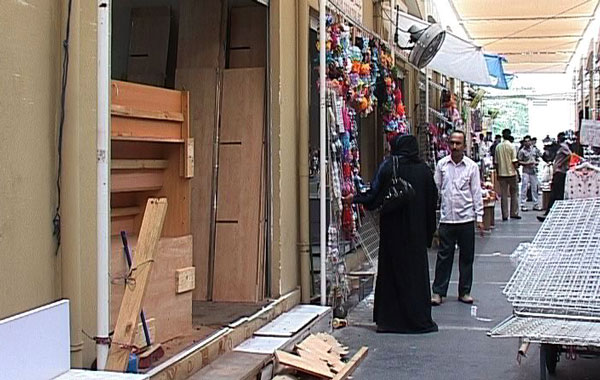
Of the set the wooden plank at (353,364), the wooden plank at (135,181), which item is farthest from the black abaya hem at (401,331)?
the wooden plank at (135,181)

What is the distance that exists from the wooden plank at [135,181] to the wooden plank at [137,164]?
35 millimetres

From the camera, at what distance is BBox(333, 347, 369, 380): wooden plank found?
5701 mm

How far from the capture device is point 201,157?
22.5ft

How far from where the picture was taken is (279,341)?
5.77 meters

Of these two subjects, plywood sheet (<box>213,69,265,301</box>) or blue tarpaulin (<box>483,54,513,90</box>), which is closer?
plywood sheet (<box>213,69,265,301</box>)

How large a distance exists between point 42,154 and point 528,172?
18.9 meters

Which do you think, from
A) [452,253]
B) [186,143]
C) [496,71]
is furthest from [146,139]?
[496,71]

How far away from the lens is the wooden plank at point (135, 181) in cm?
511

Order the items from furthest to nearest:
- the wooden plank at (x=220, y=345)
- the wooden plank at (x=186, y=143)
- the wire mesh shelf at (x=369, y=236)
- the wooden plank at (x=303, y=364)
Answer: the wire mesh shelf at (x=369, y=236)
the wooden plank at (x=186, y=143)
the wooden plank at (x=303, y=364)
the wooden plank at (x=220, y=345)

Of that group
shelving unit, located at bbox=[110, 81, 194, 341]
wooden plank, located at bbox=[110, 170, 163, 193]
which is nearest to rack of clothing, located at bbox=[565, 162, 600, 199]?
shelving unit, located at bbox=[110, 81, 194, 341]

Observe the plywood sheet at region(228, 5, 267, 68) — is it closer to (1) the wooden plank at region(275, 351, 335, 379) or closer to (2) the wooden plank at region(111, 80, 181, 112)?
(2) the wooden plank at region(111, 80, 181, 112)

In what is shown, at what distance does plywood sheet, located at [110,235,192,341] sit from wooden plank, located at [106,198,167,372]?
73cm

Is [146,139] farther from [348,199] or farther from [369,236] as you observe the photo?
[369,236]

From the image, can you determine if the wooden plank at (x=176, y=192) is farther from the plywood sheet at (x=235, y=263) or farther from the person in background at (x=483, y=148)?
the person in background at (x=483, y=148)
